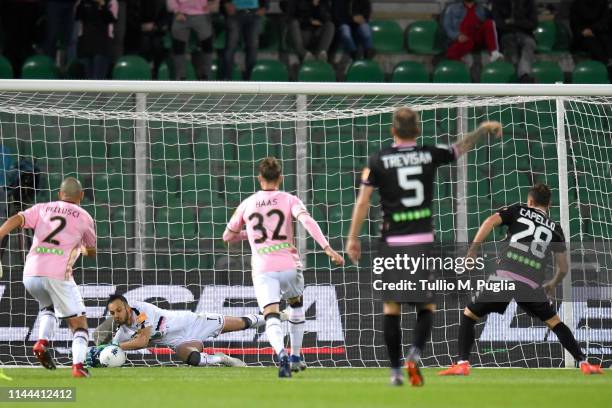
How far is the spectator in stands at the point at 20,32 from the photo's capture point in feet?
62.2

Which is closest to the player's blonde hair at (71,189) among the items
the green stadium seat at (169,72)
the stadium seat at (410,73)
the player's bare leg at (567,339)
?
the player's bare leg at (567,339)

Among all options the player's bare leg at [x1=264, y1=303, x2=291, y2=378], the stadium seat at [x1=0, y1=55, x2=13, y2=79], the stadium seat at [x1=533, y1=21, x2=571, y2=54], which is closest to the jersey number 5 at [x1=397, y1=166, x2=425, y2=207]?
the player's bare leg at [x1=264, y1=303, x2=291, y2=378]

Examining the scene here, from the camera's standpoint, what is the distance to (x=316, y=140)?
1595 centimetres

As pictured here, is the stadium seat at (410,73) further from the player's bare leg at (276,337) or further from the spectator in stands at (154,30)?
the player's bare leg at (276,337)

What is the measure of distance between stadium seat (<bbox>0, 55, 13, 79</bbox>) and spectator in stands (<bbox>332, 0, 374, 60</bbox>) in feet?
16.6

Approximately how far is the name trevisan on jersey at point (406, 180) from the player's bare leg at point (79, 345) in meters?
3.60

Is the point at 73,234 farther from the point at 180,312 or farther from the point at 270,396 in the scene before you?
the point at 270,396

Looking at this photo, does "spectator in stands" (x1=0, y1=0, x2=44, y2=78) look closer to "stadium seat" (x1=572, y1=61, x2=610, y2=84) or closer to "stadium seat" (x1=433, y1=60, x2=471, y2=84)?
"stadium seat" (x1=433, y1=60, x2=471, y2=84)

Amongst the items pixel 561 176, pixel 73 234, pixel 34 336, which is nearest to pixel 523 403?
pixel 73 234


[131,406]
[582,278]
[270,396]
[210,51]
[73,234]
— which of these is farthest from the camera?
[210,51]


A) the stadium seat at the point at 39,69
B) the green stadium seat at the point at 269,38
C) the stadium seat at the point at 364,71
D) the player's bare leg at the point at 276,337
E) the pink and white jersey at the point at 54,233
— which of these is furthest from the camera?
the green stadium seat at the point at 269,38

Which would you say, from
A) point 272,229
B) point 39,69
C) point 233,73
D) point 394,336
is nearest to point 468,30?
point 233,73

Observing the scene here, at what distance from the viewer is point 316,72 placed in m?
18.6

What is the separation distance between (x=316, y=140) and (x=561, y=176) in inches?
135
